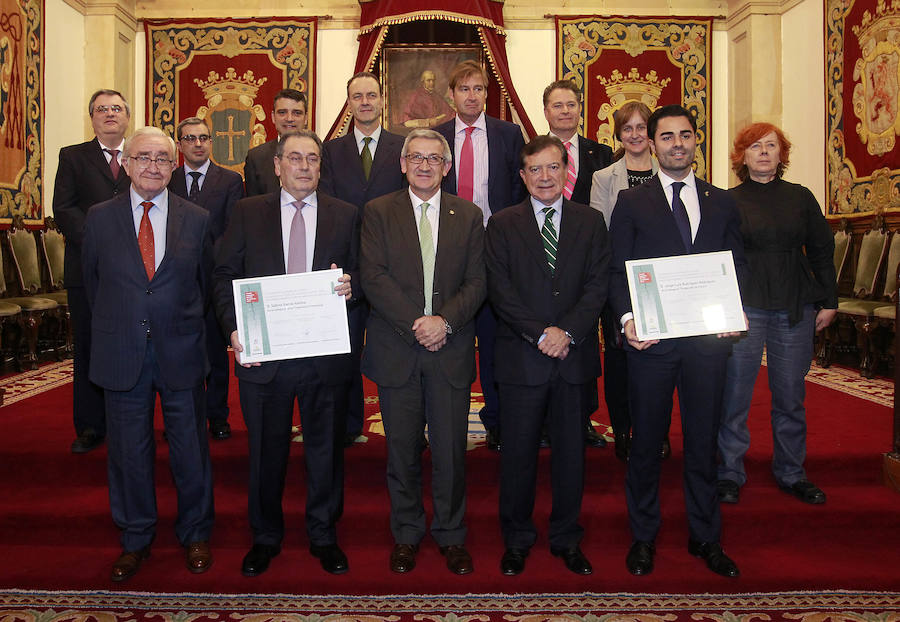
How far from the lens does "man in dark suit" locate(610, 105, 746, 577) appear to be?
269cm

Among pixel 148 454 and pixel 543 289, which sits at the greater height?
pixel 543 289

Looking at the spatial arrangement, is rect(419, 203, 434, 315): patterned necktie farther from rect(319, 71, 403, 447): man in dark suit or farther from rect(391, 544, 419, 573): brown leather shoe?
rect(391, 544, 419, 573): brown leather shoe

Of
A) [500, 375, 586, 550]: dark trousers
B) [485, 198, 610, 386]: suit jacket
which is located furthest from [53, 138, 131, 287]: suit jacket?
[500, 375, 586, 550]: dark trousers

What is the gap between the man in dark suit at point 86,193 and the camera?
136 inches

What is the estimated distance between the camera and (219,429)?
3713 mm

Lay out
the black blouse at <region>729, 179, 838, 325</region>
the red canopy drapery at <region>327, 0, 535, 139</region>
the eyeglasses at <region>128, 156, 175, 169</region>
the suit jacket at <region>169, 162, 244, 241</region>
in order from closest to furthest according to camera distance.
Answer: the eyeglasses at <region>128, 156, 175, 169</region> → the black blouse at <region>729, 179, 838, 325</region> → the suit jacket at <region>169, 162, 244, 241</region> → the red canopy drapery at <region>327, 0, 535, 139</region>

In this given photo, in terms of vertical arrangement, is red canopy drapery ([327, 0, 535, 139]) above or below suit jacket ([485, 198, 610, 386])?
above

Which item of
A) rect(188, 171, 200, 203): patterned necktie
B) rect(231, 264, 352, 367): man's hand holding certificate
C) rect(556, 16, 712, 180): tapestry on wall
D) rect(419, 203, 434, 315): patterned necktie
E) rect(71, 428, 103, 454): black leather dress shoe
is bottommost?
rect(71, 428, 103, 454): black leather dress shoe

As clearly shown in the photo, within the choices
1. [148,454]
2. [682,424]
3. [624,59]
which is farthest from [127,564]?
[624,59]

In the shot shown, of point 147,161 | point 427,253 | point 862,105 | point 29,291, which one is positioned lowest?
point 29,291

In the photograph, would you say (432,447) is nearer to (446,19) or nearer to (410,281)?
(410,281)

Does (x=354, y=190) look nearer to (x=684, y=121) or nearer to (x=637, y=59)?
(x=684, y=121)

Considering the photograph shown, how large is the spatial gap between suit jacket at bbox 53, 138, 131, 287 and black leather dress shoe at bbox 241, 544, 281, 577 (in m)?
1.67

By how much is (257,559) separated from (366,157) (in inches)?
75.7
